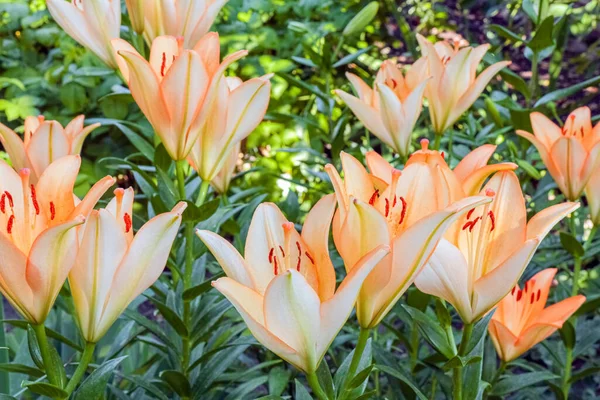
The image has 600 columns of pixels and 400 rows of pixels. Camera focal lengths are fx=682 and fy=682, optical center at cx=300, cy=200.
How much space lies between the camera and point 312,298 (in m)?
0.42

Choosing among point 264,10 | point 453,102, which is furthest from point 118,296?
point 264,10

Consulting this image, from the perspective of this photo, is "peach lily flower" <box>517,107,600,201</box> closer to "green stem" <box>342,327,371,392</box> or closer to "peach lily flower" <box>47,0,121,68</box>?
"green stem" <box>342,327,371,392</box>

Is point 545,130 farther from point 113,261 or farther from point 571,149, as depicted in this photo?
point 113,261

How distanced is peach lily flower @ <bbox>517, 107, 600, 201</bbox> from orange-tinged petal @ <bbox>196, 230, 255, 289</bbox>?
0.43 meters

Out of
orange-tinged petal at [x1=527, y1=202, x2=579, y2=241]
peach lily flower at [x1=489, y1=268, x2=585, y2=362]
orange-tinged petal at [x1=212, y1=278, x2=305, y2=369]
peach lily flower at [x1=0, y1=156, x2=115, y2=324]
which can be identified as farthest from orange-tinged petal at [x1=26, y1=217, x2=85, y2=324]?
peach lily flower at [x1=489, y1=268, x2=585, y2=362]

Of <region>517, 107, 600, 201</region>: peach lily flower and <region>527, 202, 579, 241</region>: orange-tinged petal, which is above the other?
<region>527, 202, 579, 241</region>: orange-tinged petal

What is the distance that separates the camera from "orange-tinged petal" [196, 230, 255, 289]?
Answer: 45 centimetres

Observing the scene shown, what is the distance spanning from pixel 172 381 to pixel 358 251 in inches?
13.6

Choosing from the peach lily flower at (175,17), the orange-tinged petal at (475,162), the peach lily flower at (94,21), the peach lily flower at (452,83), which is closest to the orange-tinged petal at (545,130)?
the peach lily flower at (452,83)

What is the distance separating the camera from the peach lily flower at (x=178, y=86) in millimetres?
581

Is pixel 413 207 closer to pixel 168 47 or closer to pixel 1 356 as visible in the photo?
pixel 168 47

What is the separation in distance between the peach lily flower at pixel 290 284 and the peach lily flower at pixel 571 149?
370 mm

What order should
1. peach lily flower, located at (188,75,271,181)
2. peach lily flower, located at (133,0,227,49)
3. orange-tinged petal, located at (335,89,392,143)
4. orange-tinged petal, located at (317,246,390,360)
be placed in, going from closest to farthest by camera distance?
orange-tinged petal, located at (317,246,390,360) → peach lily flower, located at (188,75,271,181) → peach lily flower, located at (133,0,227,49) → orange-tinged petal, located at (335,89,392,143)

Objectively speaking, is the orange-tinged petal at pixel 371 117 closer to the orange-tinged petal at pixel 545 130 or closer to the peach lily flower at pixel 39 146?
the orange-tinged petal at pixel 545 130
